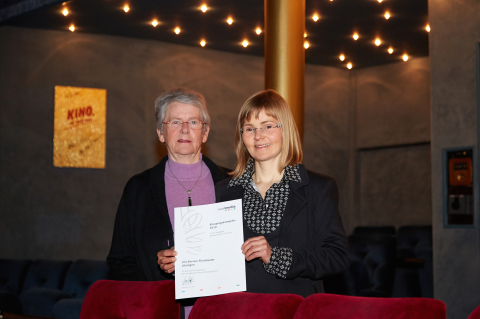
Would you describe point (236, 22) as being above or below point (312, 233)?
above

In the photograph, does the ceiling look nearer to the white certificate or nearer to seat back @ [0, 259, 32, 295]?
seat back @ [0, 259, 32, 295]

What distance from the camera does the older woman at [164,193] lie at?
2.39 metres

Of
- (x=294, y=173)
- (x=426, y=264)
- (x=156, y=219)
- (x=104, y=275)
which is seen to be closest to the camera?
(x=294, y=173)

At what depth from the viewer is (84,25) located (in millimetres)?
7641

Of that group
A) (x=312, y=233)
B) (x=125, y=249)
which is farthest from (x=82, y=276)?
(x=312, y=233)

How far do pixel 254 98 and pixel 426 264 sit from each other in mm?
5942

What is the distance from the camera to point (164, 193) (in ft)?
8.21

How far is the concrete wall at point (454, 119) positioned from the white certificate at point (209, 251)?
11.8 feet

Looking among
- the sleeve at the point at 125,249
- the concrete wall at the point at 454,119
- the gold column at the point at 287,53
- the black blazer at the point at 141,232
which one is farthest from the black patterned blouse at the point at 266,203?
the concrete wall at the point at 454,119

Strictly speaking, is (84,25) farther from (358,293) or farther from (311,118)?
(358,293)

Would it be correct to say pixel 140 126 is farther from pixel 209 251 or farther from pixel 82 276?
pixel 209 251

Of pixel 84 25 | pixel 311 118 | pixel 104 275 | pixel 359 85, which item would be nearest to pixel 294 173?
pixel 104 275

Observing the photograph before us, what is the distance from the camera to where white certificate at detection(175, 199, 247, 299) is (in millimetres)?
1913

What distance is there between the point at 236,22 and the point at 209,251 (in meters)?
6.04
